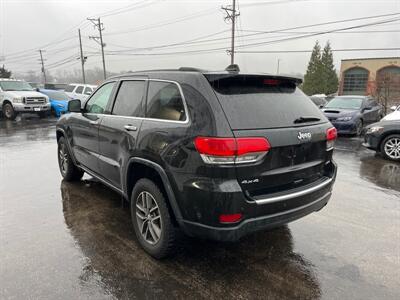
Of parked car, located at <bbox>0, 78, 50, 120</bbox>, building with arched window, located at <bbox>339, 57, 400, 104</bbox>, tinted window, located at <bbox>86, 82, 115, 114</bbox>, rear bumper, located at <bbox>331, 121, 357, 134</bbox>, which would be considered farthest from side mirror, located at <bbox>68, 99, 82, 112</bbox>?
building with arched window, located at <bbox>339, 57, 400, 104</bbox>

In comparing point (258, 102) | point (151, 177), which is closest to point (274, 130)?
point (258, 102)

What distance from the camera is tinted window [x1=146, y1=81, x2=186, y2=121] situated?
298 cm

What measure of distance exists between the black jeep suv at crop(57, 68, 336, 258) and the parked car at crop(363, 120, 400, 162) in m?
5.65

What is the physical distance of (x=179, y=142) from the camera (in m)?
2.81

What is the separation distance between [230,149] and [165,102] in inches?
38.4

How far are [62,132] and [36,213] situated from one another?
1.70 metres

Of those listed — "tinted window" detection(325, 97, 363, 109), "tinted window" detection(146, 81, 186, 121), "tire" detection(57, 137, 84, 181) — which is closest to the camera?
"tinted window" detection(146, 81, 186, 121)

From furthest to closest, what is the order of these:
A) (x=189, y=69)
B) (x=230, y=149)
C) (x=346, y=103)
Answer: (x=346, y=103) < (x=189, y=69) < (x=230, y=149)

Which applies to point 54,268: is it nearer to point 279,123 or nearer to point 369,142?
point 279,123

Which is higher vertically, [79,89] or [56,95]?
[79,89]

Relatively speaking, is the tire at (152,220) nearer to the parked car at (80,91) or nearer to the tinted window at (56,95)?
the parked car at (80,91)

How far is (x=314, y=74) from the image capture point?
6462cm

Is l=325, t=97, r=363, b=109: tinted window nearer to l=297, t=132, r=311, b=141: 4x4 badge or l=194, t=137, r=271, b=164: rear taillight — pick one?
l=297, t=132, r=311, b=141: 4x4 badge

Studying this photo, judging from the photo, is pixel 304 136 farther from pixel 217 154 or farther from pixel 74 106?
pixel 74 106
